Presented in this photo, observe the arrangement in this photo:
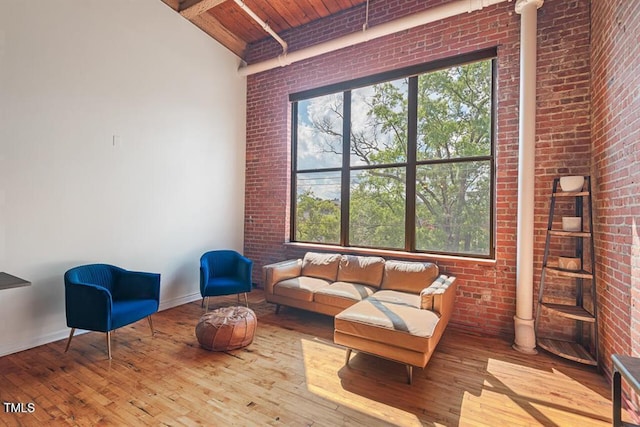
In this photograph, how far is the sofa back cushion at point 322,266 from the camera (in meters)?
3.85

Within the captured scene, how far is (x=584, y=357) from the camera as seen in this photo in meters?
2.54

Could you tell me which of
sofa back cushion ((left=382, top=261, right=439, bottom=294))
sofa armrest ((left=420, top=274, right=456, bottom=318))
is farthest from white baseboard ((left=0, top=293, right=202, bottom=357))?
sofa armrest ((left=420, top=274, right=456, bottom=318))

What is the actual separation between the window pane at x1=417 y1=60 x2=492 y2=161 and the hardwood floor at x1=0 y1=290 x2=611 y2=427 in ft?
7.20

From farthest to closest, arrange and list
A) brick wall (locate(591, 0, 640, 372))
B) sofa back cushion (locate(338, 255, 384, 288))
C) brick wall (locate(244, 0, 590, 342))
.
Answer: sofa back cushion (locate(338, 255, 384, 288)), brick wall (locate(244, 0, 590, 342)), brick wall (locate(591, 0, 640, 372))

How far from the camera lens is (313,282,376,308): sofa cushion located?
319cm

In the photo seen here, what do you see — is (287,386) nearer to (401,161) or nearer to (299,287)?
(299,287)

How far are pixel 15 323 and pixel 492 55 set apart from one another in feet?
17.9

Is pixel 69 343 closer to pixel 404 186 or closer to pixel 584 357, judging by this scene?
pixel 404 186

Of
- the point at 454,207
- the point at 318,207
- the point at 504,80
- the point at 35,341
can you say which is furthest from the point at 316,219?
the point at 35,341

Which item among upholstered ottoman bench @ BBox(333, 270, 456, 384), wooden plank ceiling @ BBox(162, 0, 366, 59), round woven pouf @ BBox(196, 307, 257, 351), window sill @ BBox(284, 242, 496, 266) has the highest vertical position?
wooden plank ceiling @ BBox(162, 0, 366, 59)

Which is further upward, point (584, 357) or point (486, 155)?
point (486, 155)

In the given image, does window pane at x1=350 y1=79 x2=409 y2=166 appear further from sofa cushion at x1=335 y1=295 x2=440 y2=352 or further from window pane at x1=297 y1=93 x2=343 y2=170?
sofa cushion at x1=335 y1=295 x2=440 y2=352

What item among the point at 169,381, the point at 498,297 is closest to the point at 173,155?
the point at 169,381

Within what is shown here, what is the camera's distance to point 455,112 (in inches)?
139
